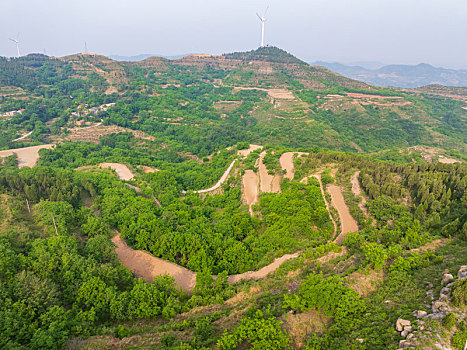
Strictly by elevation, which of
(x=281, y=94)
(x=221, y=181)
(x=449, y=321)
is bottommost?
(x=221, y=181)

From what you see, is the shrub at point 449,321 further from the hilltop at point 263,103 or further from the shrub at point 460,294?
the hilltop at point 263,103

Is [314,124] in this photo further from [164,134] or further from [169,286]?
[169,286]

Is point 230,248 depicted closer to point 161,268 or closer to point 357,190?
point 161,268

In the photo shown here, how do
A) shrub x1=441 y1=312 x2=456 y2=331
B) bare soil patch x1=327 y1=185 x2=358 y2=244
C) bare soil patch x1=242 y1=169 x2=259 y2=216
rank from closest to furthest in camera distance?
1. shrub x1=441 y1=312 x2=456 y2=331
2. bare soil patch x1=327 y1=185 x2=358 y2=244
3. bare soil patch x1=242 y1=169 x2=259 y2=216

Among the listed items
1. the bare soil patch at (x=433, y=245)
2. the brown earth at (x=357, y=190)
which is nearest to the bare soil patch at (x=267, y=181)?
the brown earth at (x=357, y=190)

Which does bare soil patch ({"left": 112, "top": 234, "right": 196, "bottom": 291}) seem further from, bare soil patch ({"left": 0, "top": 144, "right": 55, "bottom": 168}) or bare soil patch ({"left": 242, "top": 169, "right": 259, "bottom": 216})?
bare soil patch ({"left": 0, "top": 144, "right": 55, "bottom": 168})

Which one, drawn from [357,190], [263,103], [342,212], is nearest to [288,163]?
[357,190]

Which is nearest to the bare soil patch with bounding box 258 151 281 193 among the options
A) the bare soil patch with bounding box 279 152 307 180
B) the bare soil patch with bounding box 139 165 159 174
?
the bare soil patch with bounding box 279 152 307 180
